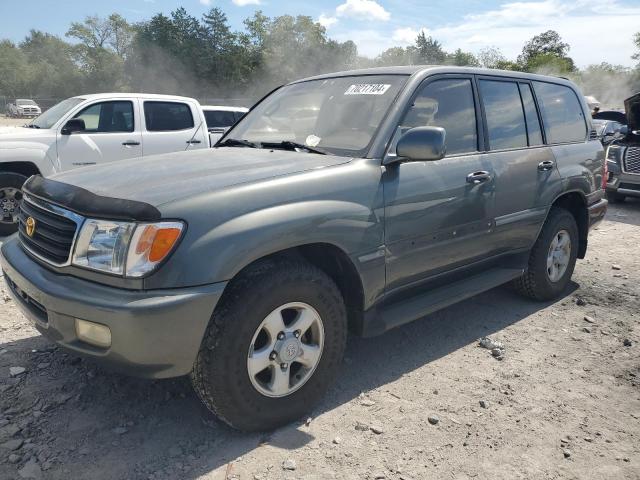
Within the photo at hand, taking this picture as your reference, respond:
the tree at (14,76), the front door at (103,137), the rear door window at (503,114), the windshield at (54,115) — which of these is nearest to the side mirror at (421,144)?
the rear door window at (503,114)

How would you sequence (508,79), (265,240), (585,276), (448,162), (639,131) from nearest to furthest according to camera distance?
(265,240), (448,162), (508,79), (585,276), (639,131)

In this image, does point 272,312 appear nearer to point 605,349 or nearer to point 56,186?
point 56,186

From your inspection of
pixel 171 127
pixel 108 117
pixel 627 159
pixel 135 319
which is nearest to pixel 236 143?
pixel 135 319

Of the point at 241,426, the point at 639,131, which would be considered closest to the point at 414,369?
the point at 241,426

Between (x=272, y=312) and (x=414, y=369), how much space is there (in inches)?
50.5

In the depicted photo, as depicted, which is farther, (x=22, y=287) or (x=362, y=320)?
(x=362, y=320)

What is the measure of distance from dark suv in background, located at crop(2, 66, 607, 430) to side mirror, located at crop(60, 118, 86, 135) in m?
4.05

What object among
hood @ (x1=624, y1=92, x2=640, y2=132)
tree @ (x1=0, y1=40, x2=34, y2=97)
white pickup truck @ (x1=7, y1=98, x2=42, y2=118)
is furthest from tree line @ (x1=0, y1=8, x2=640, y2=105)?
hood @ (x1=624, y1=92, x2=640, y2=132)

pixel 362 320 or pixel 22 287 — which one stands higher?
pixel 22 287

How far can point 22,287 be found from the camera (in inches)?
96.0

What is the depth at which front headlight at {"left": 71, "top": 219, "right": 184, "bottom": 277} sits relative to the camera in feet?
6.82

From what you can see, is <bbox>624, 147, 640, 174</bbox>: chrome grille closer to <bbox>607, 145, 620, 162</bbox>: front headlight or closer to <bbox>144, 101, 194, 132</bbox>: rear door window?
<bbox>607, 145, 620, 162</bbox>: front headlight

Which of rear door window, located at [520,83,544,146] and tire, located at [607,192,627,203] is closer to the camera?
rear door window, located at [520,83,544,146]

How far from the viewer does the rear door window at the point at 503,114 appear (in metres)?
3.62
